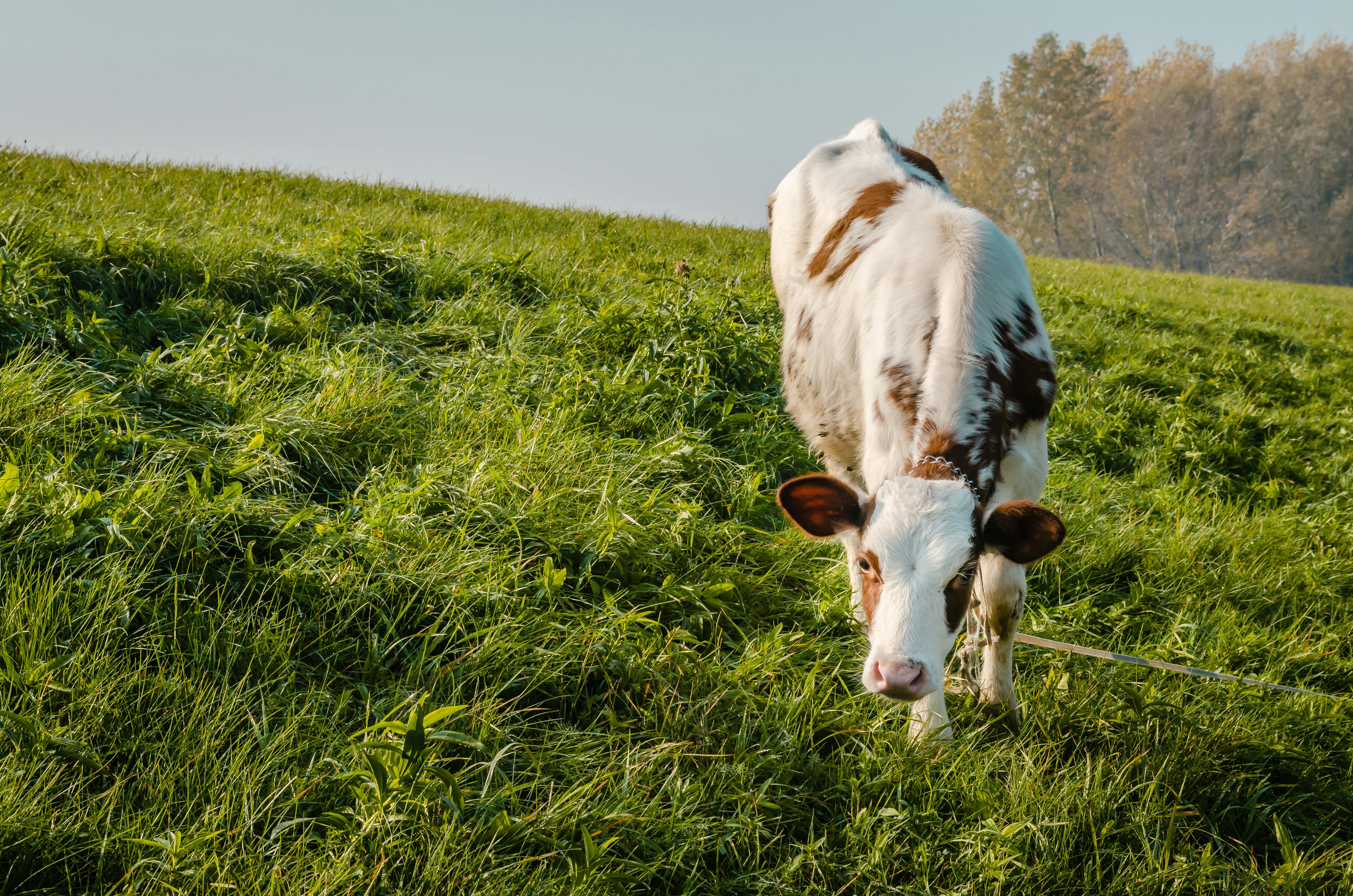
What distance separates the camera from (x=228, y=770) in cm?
213

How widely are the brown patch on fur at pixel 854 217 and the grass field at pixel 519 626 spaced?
34.8 inches

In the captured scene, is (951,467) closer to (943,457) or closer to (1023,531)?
(943,457)

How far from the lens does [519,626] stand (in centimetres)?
276

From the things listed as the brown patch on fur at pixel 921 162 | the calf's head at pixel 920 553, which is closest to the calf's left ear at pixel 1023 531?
the calf's head at pixel 920 553

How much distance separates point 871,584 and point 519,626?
120 cm

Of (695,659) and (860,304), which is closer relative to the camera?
(695,659)

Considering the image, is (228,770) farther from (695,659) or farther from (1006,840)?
(1006,840)

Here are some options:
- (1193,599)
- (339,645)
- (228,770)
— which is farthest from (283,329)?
(1193,599)

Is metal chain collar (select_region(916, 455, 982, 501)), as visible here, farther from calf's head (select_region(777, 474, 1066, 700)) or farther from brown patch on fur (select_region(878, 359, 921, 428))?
brown patch on fur (select_region(878, 359, 921, 428))

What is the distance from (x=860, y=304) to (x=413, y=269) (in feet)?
11.2

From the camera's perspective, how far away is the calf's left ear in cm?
246

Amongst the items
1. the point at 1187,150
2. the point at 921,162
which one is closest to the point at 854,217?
the point at 921,162

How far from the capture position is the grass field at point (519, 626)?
2.10 meters

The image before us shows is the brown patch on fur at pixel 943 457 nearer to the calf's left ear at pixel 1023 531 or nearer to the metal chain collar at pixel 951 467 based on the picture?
the metal chain collar at pixel 951 467
